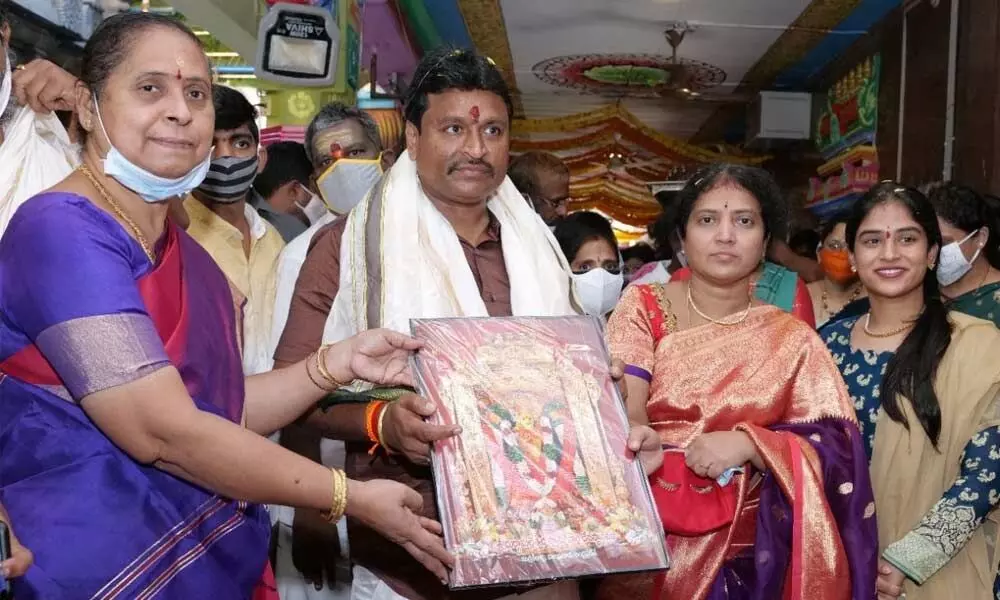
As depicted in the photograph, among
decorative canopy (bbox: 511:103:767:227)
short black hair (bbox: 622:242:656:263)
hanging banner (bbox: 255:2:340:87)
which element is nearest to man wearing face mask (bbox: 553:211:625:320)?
hanging banner (bbox: 255:2:340:87)

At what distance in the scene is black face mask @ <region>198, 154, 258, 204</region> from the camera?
3.10 m

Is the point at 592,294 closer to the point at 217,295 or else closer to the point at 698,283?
the point at 698,283

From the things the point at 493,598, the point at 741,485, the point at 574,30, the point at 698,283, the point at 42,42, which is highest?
the point at 574,30

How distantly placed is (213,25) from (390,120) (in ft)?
6.03

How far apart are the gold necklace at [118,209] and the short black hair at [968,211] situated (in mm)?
2785

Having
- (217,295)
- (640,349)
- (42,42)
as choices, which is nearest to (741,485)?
(640,349)

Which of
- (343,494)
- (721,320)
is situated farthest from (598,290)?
(343,494)

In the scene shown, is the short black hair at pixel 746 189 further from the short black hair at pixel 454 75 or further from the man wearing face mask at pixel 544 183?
the man wearing face mask at pixel 544 183

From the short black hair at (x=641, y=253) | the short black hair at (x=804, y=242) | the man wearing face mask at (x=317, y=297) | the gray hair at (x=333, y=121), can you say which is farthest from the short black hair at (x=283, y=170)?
the short black hair at (x=641, y=253)

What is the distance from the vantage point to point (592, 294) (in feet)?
11.6

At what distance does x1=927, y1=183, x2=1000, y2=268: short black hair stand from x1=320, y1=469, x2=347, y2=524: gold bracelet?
8.56 feet

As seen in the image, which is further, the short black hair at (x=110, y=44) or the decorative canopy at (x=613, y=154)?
the decorative canopy at (x=613, y=154)

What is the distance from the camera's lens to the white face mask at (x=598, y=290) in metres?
3.53

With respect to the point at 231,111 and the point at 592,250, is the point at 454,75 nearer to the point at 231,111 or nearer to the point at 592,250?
the point at 231,111
